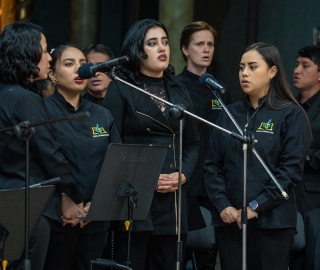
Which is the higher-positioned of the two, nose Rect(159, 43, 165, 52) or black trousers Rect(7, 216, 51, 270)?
nose Rect(159, 43, 165, 52)

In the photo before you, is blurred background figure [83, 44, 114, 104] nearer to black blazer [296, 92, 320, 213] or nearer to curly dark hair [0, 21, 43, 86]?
curly dark hair [0, 21, 43, 86]

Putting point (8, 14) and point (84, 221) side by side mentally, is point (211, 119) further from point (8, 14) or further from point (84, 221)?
point (8, 14)

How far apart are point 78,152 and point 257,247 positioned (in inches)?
48.1

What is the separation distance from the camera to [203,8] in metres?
8.16

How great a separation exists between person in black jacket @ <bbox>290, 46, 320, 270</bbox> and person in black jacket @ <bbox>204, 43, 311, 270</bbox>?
0.51 m

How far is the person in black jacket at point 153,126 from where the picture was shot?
5.11 meters

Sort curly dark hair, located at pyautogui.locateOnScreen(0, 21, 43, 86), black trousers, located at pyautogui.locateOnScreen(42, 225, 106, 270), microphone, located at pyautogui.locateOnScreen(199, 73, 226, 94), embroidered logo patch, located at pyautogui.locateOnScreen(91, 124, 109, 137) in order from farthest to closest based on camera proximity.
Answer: embroidered logo patch, located at pyautogui.locateOnScreen(91, 124, 109, 137), black trousers, located at pyautogui.locateOnScreen(42, 225, 106, 270), microphone, located at pyautogui.locateOnScreen(199, 73, 226, 94), curly dark hair, located at pyautogui.locateOnScreen(0, 21, 43, 86)

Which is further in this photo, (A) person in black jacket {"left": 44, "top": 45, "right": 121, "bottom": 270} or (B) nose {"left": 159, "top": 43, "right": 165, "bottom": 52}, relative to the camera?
(B) nose {"left": 159, "top": 43, "right": 165, "bottom": 52}

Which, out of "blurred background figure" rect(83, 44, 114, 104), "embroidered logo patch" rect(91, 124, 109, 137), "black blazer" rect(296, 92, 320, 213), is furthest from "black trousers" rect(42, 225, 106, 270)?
"black blazer" rect(296, 92, 320, 213)

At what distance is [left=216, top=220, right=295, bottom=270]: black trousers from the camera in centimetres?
504

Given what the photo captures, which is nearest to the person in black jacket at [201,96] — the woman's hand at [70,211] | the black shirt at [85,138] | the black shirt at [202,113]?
the black shirt at [202,113]

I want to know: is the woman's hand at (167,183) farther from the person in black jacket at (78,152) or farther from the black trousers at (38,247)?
the black trousers at (38,247)

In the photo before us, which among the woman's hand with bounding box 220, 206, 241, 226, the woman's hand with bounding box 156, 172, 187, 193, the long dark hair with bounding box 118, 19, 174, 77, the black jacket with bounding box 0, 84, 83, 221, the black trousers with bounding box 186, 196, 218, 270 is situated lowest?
the black trousers with bounding box 186, 196, 218, 270

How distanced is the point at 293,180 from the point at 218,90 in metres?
0.79
